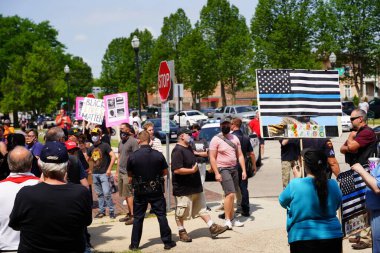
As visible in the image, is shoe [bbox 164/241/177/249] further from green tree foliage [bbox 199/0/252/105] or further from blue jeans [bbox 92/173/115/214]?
green tree foliage [bbox 199/0/252/105]

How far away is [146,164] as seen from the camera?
7.99m

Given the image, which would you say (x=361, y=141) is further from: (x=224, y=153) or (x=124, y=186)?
(x=124, y=186)

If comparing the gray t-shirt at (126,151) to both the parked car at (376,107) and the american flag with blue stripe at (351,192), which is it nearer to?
the american flag with blue stripe at (351,192)

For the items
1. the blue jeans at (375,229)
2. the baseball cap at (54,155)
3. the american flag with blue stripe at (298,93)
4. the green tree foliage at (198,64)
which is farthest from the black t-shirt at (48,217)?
the green tree foliage at (198,64)

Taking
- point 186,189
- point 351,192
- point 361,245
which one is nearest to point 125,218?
point 186,189

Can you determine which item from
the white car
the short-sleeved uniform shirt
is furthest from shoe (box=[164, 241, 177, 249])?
the white car

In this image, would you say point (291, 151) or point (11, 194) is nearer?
→ point (11, 194)

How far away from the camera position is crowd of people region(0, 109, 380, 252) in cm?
399

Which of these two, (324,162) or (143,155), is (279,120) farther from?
(324,162)

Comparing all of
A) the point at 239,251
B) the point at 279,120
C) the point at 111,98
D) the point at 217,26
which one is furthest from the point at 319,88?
the point at 217,26

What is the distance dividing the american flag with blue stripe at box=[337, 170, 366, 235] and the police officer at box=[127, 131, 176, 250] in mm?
2962

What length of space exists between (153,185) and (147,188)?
104 mm

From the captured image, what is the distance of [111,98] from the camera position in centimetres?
1462

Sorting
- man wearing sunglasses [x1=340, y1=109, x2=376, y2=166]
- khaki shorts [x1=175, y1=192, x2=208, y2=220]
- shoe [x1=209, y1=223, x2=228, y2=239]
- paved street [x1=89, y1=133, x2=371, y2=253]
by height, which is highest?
man wearing sunglasses [x1=340, y1=109, x2=376, y2=166]
